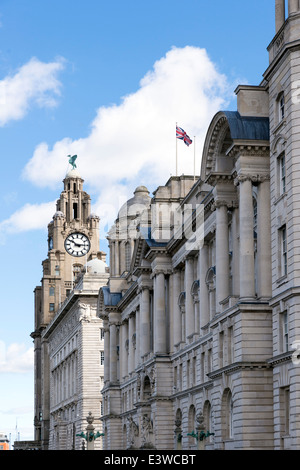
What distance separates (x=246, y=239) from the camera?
57.9 metres

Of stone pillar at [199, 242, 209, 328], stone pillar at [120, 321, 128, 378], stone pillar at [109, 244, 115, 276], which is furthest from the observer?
stone pillar at [109, 244, 115, 276]

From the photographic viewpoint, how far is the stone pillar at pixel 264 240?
56688 mm

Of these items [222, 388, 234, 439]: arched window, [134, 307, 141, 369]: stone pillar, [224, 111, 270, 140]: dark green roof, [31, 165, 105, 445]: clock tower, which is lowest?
[222, 388, 234, 439]: arched window

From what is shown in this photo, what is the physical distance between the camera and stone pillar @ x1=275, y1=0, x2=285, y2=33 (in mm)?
55222

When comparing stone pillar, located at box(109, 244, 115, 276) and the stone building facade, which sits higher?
stone pillar, located at box(109, 244, 115, 276)

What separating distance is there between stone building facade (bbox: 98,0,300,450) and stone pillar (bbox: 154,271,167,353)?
0.28 ft

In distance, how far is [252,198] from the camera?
58406 millimetres

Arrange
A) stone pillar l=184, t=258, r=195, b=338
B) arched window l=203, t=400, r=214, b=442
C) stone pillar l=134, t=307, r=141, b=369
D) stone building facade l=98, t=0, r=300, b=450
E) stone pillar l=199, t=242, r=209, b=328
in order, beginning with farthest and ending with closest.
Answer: stone pillar l=134, t=307, r=141, b=369 → stone pillar l=184, t=258, r=195, b=338 → stone pillar l=199, t=242, r=209, b=328 → arched window l=203, t=400, r=214, b=442 → stone building facade l=98, t=0, r=300, b=450

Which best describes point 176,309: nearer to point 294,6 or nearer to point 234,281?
point 234,281

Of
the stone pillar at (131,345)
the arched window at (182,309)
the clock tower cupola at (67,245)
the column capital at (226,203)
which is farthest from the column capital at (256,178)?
the clock tower cupola at (67,245)

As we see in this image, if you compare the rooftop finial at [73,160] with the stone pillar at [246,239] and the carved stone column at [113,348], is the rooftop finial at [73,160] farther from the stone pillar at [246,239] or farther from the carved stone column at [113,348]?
the stone pillar at [246,239]

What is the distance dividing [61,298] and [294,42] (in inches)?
5344

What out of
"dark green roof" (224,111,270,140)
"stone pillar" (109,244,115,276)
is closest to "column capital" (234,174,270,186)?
"dark green roof" (224,111,270,140)

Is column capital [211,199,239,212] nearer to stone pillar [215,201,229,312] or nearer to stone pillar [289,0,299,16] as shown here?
stone pillar [215,201,229,312]
